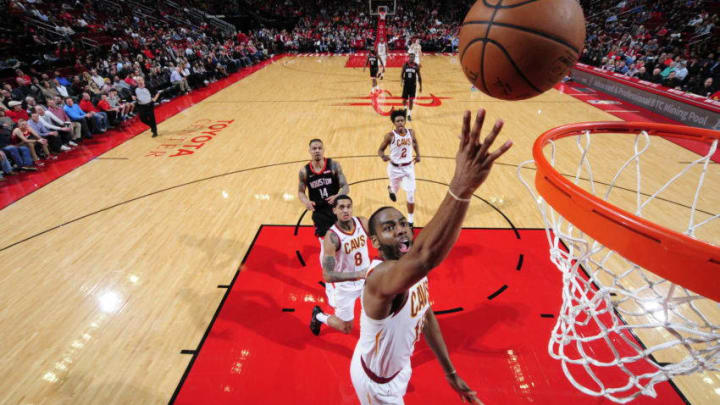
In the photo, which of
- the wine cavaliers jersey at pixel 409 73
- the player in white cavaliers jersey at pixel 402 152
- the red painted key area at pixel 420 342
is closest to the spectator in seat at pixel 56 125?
the red painted key area at pixel 420 342

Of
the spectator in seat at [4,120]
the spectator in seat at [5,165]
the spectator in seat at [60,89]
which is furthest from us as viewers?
the spectator in seat at [60,89]

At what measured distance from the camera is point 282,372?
3.19 metres

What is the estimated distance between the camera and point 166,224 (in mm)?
5520

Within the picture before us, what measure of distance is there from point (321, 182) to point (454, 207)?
3078 mm

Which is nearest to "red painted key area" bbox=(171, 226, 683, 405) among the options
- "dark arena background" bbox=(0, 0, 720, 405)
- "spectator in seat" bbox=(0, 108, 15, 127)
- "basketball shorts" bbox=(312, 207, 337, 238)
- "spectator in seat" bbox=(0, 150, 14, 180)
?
"dark arena background" bbox=(0, 0, 720, 405)

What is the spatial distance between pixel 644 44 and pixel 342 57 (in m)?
15.8

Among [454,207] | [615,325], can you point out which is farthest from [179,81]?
[615,325]

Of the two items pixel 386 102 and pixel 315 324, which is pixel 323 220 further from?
pixel 386 102

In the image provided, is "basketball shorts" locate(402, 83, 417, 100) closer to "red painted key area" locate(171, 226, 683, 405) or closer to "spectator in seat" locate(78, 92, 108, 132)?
"red painted key area" locate(171, 226, 683, 405)

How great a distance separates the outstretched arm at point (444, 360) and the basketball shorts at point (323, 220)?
216cm

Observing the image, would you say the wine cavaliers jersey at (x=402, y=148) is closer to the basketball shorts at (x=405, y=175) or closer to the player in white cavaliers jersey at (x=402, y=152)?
the player in white cavaliers jersey at (x=402, y=152)

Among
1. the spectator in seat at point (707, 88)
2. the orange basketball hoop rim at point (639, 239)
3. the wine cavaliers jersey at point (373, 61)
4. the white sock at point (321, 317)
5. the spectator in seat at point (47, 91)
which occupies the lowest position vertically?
the white sock at point (321, 317)

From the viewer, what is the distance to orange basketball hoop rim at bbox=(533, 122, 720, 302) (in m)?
1.28

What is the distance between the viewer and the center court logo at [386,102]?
11451 mm
